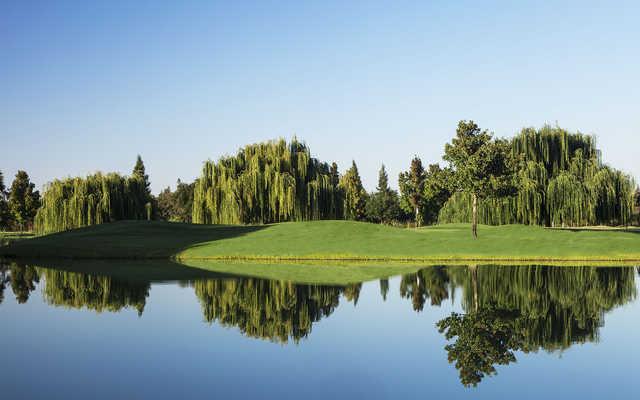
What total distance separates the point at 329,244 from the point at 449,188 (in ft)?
29.6

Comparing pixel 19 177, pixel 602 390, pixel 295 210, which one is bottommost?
pixel 602 390

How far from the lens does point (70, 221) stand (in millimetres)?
55938

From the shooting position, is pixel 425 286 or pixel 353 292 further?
pixel 425 286

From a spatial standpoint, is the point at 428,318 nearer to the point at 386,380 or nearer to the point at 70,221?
the point at 386,380

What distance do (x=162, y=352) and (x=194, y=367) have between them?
1614 mm

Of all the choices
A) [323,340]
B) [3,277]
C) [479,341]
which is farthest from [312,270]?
[479,341]

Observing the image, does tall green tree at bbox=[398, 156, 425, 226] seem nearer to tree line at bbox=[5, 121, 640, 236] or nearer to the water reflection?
tree line at bbox=[5, 121, 640, 236]

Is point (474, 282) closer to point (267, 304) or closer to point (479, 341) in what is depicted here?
point (267, 304)

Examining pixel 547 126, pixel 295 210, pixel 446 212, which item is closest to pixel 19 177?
pixel 295 210

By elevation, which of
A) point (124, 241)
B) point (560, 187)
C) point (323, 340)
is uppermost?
point (560, 187)

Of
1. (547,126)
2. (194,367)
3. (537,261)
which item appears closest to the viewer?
(194,367)

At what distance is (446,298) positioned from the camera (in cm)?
2034

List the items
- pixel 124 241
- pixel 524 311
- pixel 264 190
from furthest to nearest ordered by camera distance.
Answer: pixel 264 190 → pixel 124 241 → pixel 524 311

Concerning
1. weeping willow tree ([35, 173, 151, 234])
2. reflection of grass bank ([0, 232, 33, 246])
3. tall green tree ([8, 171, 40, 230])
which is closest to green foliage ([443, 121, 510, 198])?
weeping willow tree ([35, 173, 151, 234])
